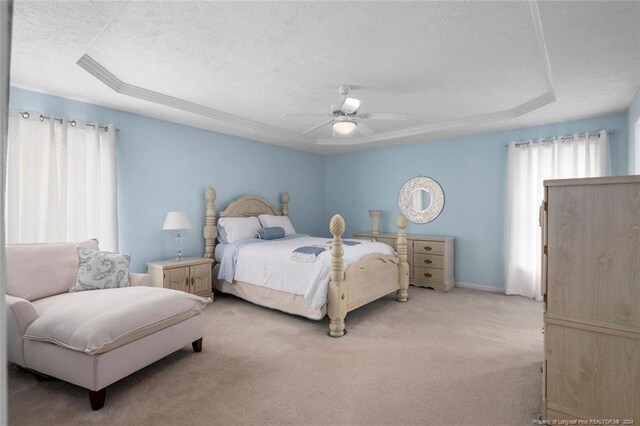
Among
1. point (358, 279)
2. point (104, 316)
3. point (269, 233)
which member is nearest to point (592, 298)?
point (358, 279)

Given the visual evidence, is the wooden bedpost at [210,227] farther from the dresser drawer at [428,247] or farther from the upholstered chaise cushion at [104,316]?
the dresser drawer at [428,247]

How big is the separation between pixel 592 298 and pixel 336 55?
→ 91.4 inches

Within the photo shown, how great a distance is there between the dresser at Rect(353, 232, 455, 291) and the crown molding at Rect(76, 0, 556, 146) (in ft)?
5.32

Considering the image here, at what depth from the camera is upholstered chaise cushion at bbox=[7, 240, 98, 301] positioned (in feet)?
8.38

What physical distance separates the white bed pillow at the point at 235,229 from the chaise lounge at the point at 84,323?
5.94ft

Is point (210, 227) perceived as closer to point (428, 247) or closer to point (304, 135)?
point (304, 135)

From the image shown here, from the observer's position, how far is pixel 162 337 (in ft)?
8.23

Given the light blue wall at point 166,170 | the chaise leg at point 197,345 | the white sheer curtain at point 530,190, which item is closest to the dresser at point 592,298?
the chaise leg at point 197,345

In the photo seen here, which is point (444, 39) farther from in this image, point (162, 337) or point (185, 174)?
point (185, 174)

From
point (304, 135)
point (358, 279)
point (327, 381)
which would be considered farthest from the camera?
point (304, 135)

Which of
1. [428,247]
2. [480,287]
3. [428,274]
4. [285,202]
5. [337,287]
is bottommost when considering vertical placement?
[480,287]

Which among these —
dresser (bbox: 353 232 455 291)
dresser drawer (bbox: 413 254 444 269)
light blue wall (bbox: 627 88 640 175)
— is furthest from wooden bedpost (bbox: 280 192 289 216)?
light blue wall (bbox: 627 88 640 175)

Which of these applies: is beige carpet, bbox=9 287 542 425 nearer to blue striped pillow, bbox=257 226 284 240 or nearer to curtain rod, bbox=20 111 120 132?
blue striped pillow, bbox=257 226 284 240

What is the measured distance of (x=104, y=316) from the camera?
7.20ft
